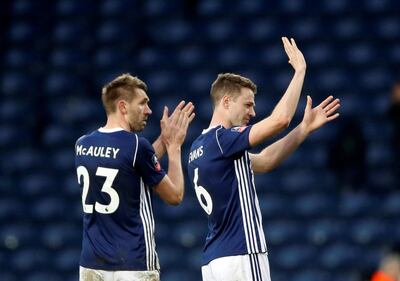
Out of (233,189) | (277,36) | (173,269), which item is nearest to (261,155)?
(233,189)

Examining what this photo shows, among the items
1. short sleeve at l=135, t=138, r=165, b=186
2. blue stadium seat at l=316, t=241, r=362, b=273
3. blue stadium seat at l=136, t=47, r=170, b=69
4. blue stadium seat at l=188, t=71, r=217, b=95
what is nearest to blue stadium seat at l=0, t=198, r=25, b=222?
blue stadium seat at l=136, t=47, r=170, b=69

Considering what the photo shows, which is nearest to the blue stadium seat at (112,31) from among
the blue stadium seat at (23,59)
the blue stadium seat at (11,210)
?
the blue stadium seat at (23,59)

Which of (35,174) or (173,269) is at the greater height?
(35,174)

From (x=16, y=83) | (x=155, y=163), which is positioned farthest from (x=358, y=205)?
(x=155, y=163)

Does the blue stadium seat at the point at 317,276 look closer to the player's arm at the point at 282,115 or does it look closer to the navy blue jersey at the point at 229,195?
the navy blue jersey at the point at 229,195

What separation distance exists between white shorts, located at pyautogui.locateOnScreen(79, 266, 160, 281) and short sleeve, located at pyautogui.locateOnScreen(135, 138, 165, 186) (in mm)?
468

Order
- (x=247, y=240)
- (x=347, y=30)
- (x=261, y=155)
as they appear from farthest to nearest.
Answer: (x=347, y=30) → (x=261, y=155) → (x=247, y=240)

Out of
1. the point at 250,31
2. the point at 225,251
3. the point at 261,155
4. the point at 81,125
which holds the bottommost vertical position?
the point at 225,251

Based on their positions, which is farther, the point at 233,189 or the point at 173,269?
the point at 173,269

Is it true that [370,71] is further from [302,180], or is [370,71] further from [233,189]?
[233,189]

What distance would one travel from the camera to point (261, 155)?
632cm

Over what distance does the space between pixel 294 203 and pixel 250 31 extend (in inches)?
80.6

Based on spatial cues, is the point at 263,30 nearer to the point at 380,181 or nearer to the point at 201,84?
the point at 201,84

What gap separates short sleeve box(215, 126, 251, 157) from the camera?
229 inches
